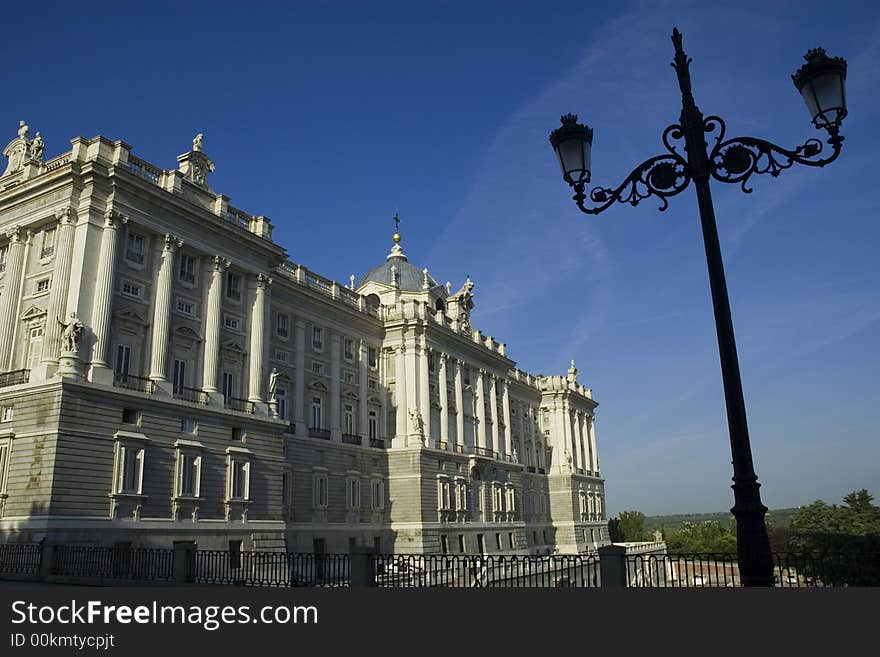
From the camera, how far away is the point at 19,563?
24.9 metres

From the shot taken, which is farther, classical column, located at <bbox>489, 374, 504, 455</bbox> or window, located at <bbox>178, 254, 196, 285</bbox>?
classical column, located at <bbox>489, 374, 504, 455</bbox>

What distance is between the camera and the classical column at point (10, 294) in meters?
32.2

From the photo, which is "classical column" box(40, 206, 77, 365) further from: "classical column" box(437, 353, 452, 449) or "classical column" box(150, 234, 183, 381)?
"classical column" box(437, 353, 452, 449)

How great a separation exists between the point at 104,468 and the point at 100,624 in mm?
18755

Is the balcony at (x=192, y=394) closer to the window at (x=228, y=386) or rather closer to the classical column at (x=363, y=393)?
the window at (x=228, y=386)

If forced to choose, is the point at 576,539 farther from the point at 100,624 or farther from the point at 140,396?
the point at 100,624

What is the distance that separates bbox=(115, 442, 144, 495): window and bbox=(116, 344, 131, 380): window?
3.36 metres

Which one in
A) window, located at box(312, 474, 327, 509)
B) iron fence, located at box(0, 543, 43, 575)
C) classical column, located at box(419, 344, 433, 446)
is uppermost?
classical column, located at box(419, 344, 433, 446)

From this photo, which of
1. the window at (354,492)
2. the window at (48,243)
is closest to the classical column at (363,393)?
the window at (354,492)

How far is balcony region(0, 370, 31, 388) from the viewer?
30672 millimetres

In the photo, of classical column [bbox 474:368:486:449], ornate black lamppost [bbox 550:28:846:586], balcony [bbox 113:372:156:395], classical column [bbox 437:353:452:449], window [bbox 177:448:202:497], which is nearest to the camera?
ornate black lamppost [bbox 550:28:846:586]

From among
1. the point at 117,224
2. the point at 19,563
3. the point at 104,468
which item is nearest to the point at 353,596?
the point at 19,563

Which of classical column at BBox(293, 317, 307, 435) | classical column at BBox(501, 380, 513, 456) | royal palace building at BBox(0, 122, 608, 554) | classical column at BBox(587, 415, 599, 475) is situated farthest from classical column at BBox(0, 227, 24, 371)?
classical column at BBox(587, 415, 599, 475)

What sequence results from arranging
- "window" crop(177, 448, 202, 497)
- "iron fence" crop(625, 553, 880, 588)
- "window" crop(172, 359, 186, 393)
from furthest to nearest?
"window" crop(172, 359, 186, 393) → "window" crop(177, 448, 202, 497) → "iron fence" crop(625, 553, 880, 588)
